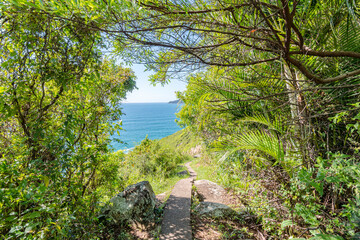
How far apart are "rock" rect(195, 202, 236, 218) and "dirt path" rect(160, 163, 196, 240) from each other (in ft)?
1.08

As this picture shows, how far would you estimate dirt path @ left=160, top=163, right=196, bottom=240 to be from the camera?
2.76 metres

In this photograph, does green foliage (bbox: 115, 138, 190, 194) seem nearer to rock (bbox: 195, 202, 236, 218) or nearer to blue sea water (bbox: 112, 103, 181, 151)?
blue sea water (bbox: 112, 103, 181, 151)

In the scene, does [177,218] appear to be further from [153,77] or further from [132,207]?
[153,77]

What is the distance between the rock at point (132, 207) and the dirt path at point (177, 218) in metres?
0.40

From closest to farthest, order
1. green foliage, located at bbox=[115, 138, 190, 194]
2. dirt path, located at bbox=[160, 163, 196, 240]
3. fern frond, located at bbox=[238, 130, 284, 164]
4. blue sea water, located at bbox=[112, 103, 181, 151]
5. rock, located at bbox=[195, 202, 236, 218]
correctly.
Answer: fern frond, located at bbox=[238, 130, 284, 164] → dirt path, located at bbox=[160, 163, 196, 240] → rock, located at bbox=[195, 202, 236, 218] → blue sea water, located at bbox=[112, 103, 181, 151] → green foliage, located at bbox=[115, 138, 190, 194]

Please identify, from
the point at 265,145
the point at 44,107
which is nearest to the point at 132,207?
the point at 44,107

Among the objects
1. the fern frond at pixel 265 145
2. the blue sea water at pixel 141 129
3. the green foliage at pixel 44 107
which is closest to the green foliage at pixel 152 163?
the blue sea water at pixel 141 129

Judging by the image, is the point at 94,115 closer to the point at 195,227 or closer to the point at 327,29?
the point at 195,227

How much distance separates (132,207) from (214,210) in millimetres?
1796

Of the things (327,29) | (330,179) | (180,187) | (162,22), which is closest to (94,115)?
(162,22)

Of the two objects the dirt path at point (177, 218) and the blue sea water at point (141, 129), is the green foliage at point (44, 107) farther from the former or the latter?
the dirt path at point (177, 218)

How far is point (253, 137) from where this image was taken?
2193 mm

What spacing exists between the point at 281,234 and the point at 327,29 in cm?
272

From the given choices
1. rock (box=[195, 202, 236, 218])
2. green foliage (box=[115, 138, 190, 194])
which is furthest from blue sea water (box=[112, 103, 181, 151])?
rock (box=[195, 202, 236, 218])
